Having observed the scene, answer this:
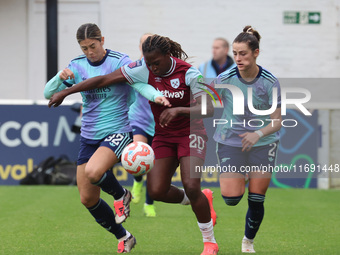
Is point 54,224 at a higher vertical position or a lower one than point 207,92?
lower

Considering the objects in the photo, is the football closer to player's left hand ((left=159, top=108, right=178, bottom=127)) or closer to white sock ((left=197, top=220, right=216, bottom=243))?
player's left hand ((left=159, top=108, right=178, bottom=127))

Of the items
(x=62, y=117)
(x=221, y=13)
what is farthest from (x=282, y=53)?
(x=62, y=117)

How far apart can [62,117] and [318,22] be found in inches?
297

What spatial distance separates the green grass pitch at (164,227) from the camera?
23.8ft

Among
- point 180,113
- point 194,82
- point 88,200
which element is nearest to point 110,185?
point 88,200

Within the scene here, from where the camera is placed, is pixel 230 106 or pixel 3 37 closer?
pixel 230 106

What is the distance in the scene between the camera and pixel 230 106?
679 centimetres

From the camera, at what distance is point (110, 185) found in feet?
22.8

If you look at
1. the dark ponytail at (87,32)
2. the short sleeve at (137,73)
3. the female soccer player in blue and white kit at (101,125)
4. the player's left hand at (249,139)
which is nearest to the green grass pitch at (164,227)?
the female soccer player in blue and white kit at (101,125)

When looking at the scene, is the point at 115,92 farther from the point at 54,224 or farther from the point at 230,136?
the point at 54,224

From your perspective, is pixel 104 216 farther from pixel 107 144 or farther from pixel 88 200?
pixel 107 144

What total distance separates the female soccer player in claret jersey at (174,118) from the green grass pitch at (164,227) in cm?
70

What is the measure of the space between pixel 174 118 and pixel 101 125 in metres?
0.97

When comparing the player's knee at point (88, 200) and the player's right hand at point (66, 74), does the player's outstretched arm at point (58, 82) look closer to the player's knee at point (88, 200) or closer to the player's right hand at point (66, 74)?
the player's right hand at point (66, 74)
